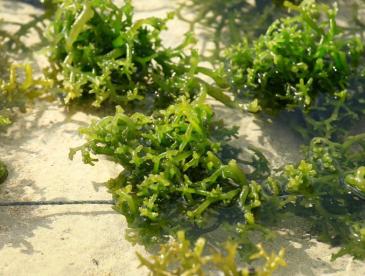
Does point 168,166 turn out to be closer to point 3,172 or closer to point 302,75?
point 3,172

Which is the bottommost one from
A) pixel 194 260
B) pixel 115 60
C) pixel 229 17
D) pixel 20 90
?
pixel 20 90

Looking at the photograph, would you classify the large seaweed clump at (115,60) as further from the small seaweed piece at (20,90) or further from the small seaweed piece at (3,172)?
the small seaweed piece at (3,172)

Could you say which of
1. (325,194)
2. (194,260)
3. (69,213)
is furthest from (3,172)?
(325,194)

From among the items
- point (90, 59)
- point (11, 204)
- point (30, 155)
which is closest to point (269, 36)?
point (90, 59)

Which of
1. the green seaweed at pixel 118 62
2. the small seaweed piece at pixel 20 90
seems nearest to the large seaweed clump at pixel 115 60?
the green seaweed at pixel 118 62

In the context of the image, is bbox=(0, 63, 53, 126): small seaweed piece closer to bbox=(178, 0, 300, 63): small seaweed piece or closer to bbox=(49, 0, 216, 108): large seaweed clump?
bbox=(49, 0, 216, 108): large seaweed clump
